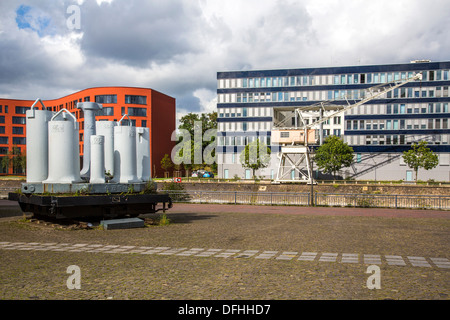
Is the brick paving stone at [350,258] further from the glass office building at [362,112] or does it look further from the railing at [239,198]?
the glass office building at [362,112]

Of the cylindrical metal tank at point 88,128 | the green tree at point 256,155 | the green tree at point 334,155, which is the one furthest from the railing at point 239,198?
the green tree at point 256,155

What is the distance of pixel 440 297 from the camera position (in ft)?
22.7

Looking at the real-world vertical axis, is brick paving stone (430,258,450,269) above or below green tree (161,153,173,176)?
below

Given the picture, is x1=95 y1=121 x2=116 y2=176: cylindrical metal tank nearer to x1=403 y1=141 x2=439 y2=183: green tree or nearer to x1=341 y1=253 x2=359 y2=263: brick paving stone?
x1=341 y1=253 x2=359 y2=263: brick paving stone

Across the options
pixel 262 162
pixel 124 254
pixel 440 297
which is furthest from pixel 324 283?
pixel 262 162

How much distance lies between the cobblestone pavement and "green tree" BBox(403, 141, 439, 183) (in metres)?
50.3

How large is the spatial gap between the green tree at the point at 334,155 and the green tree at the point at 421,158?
8.39m

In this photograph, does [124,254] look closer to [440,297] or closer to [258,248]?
[258,248]

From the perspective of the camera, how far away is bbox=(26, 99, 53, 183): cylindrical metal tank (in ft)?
51.3

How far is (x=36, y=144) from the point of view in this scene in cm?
1563

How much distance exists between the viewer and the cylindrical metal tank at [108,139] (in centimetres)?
1734

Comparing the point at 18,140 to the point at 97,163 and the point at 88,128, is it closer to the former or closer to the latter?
the point at 88,128

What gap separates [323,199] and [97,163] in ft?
60.4

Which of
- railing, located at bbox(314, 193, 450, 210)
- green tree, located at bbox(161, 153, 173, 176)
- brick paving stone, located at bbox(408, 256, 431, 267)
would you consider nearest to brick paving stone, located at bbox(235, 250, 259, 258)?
brick paving stone, located at bbox(408, 256, 431, 267)
